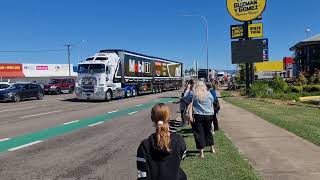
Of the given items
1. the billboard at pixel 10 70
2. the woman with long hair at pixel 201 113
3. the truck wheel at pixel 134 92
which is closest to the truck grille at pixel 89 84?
the truck wheel at pixel 134 92

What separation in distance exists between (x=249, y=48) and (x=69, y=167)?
31996 millimetres

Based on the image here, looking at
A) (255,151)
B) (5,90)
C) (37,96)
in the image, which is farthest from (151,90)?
(255,151)

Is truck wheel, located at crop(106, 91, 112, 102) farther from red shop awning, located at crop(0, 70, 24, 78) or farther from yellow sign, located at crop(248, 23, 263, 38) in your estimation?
red shop awning, located at crop(0, 70, 24, 78)

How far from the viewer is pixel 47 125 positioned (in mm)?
18984

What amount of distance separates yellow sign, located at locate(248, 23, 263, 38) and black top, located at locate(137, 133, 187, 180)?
125 feet

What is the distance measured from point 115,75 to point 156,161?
34781 millimetres


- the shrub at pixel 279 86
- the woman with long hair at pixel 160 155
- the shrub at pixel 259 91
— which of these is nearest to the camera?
the woman with long hair at pixel 160 155

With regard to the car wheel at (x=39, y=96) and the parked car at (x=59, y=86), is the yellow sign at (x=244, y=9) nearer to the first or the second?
the car wheel at (x=39, y=96)

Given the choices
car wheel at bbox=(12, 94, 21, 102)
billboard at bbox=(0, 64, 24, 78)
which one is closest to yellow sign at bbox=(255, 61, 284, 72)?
billboard at bbox=(0, 64, 24, 78)

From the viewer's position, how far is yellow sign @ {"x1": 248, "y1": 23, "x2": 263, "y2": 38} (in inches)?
1629

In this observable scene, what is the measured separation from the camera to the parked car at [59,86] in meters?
54.7

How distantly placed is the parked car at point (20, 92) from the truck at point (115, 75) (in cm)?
489

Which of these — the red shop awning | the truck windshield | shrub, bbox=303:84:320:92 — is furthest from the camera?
the red shop awning

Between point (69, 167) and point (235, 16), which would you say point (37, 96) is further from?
point (69, 167)
